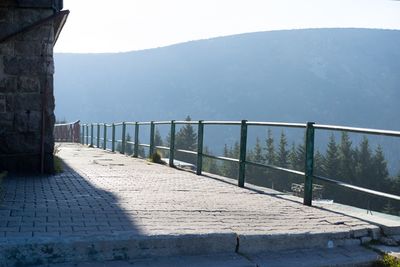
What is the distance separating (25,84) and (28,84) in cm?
5

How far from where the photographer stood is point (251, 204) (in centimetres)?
634

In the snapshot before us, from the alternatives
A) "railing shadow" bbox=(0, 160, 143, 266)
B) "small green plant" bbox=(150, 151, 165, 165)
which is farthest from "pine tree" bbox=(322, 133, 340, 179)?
"railing shadow" bbox=(0, 160, 143, 266)

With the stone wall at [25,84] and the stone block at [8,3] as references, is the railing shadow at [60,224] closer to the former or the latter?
the stone wall at [25,84]

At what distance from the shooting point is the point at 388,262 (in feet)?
14.3

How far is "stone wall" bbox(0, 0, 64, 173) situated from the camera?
27.0 feet

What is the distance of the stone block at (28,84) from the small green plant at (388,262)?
5985 mm

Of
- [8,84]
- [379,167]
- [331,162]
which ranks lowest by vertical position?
[379,167]

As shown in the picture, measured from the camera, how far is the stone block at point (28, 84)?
8336 millimetres

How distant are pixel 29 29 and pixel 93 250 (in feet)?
17.2

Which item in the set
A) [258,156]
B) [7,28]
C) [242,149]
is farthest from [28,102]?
[258,156]

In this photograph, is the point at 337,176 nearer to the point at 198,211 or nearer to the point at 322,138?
the point at 198,211

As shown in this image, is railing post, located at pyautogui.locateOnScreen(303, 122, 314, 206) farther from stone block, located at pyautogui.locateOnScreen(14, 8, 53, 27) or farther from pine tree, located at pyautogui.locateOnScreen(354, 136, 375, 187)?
pine tree, located at pyautogui.locateOnScreen(354, 136, 375, 187)

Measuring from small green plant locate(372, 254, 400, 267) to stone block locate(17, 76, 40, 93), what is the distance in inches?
236

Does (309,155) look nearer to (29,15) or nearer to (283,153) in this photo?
(29,15)
